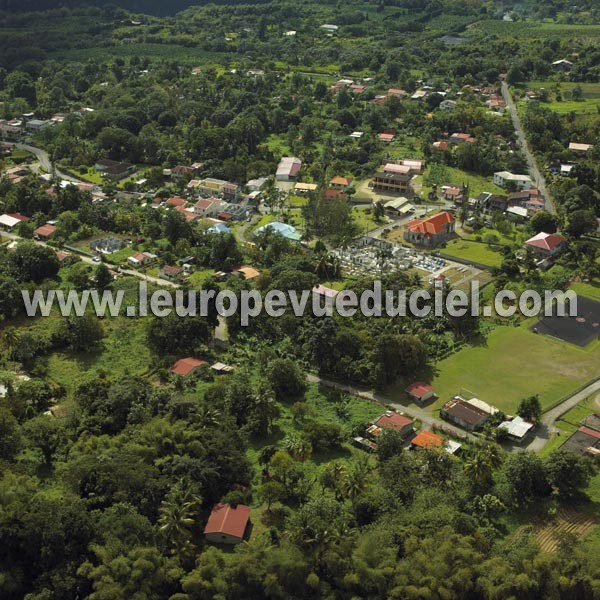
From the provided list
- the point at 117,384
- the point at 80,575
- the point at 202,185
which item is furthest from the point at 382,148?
the point at 80,575

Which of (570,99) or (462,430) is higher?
(570,99)

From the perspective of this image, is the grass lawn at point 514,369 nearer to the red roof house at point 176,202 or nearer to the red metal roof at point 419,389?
the red metal roof at point 419,389

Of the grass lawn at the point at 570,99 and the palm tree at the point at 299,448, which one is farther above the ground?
the grass lawn at the point at 570,99

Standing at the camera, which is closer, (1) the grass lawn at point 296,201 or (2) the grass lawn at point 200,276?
(2) the grass lawn at point 200,276

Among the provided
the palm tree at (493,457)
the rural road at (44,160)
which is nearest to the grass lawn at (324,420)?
the palm tree at (493,457)

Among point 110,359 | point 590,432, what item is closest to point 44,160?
point 110,359

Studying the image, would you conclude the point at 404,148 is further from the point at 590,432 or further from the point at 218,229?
the point at 590,432
